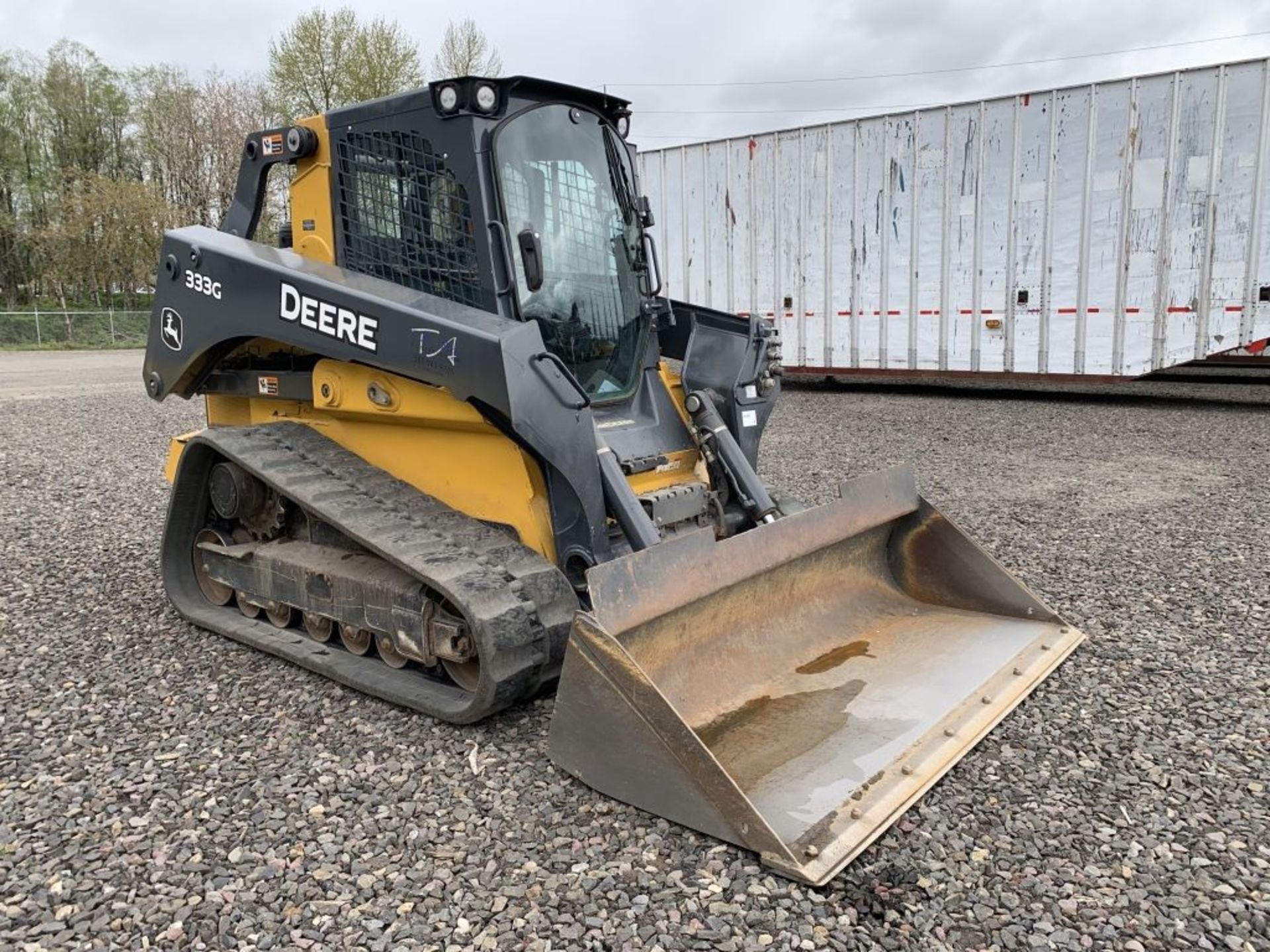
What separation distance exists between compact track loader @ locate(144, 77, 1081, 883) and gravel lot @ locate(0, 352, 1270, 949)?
0.13 meters

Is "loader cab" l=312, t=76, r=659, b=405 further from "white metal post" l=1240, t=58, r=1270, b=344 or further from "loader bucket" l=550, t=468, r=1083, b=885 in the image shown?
"white metal post" l=1240, t=58, r=1270, b=344

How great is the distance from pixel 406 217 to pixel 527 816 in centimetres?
255

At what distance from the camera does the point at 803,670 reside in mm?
3771

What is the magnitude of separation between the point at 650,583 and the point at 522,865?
941 millimetres

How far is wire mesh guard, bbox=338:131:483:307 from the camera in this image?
3982 mm

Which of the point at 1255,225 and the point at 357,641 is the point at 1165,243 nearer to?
the point at 1255,225

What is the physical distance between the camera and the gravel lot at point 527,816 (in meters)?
2.43

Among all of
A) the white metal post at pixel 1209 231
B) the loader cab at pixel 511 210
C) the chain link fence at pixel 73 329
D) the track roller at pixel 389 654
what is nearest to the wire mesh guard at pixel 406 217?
the loader cab at pixel 511 210

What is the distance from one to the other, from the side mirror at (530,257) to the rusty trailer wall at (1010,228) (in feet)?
30.6

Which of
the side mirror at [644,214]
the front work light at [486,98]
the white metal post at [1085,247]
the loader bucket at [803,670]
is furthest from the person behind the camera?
the white metal post at [1085,247]

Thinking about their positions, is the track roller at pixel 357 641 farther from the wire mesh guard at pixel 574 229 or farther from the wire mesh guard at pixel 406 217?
the wire mesh guard at pixel 574 229

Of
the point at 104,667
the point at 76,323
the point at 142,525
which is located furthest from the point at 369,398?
the point at 76,323

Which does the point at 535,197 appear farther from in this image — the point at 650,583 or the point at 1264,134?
the point at 1264,134

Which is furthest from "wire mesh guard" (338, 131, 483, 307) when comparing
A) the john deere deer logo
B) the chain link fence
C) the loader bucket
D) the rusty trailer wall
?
the chain link fence
